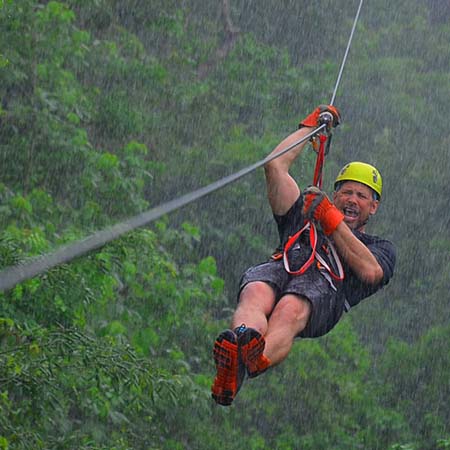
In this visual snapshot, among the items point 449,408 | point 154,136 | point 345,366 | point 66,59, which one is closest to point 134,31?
point 154,136

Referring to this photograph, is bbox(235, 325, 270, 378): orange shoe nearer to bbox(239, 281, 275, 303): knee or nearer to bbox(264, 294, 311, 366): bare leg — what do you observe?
bbox(264, 294, 311, 366): bare leg

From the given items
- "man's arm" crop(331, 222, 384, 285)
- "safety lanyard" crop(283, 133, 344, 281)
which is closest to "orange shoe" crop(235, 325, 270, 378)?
"safety lanyard" crop(283, 133, 344, 281)

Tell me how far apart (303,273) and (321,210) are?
24 cm

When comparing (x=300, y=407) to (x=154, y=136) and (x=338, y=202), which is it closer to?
(x=154, y=136)

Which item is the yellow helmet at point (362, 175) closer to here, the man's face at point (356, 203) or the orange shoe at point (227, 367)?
the man's face at point (356, 203)

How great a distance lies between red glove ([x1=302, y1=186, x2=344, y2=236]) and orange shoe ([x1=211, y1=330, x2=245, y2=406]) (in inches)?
25.9

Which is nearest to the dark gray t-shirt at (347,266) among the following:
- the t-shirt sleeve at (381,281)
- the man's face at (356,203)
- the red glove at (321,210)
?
the t-shirt sleeve at (381,281)

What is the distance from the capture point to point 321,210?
3.96 metres

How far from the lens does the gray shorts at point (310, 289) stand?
3922 millimetres

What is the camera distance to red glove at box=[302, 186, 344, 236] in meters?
3.96

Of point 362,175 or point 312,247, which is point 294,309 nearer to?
point 312,247

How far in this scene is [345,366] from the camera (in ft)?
37.5

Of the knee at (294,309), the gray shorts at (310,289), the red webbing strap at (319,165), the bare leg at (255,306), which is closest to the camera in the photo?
the bare leg at (255,306)

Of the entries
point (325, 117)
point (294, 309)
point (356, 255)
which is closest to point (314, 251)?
point (356, 255)
